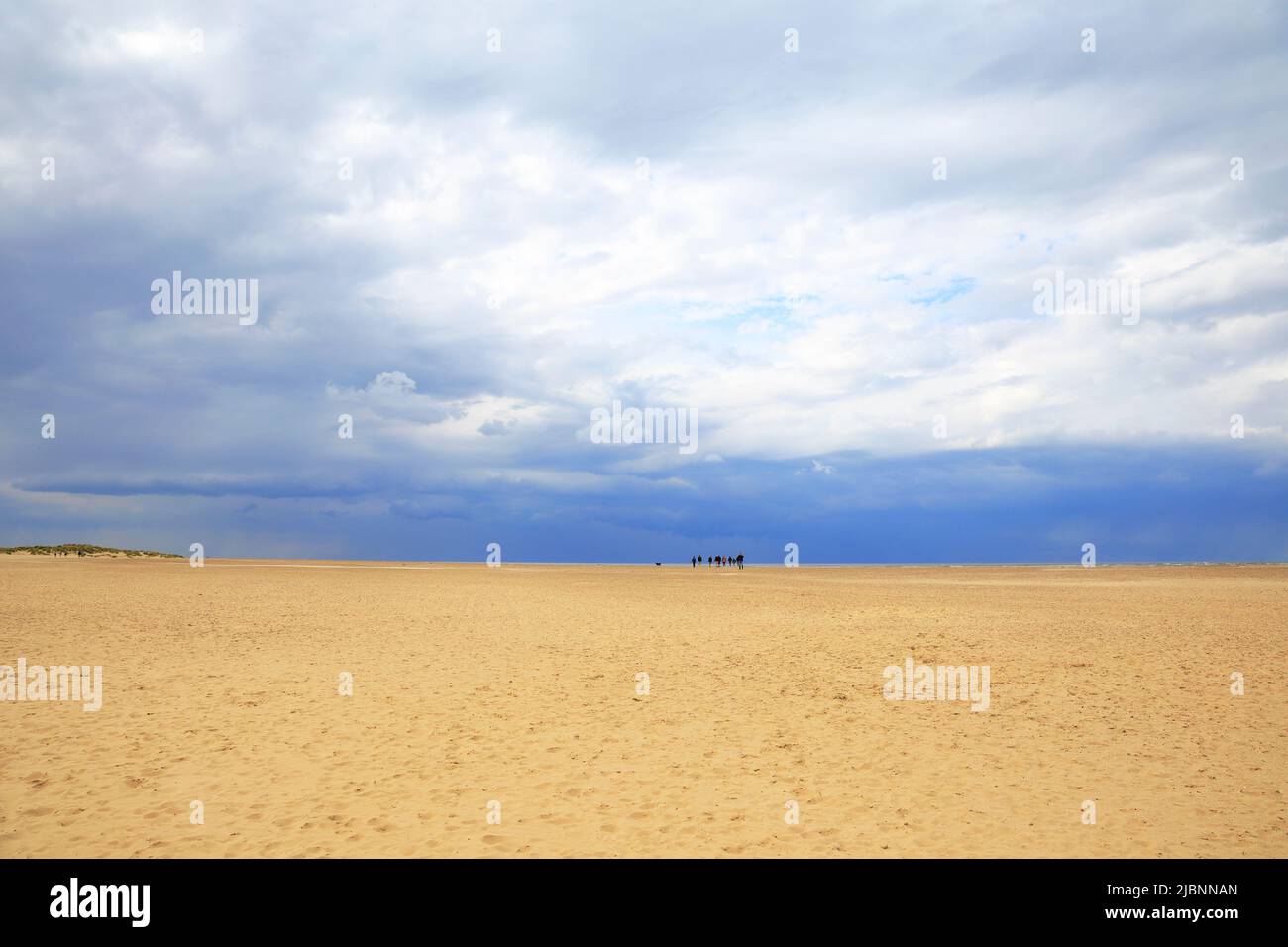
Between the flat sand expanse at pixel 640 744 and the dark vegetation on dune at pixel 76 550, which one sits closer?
the flat sand expanse at pixel 640 744

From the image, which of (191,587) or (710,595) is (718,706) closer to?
(710,595)

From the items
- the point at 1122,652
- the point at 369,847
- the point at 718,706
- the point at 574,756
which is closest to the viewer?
the point at 369,847

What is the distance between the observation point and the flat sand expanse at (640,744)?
11133mm

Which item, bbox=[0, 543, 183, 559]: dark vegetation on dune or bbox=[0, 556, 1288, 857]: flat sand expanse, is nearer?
bbox=[0, 556, 1288, 857]: flat sand expanse

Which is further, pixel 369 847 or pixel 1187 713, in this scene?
pixel 1187 713

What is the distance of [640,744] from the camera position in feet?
51.6

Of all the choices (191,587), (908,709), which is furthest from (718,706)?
(191,587)

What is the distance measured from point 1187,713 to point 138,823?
21.5 m

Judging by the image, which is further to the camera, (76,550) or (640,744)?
(76,550)

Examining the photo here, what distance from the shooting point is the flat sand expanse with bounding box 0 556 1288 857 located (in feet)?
36.5

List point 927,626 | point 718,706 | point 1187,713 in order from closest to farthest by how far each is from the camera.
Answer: point 1187,713 < point 718,706 < point 927,626
